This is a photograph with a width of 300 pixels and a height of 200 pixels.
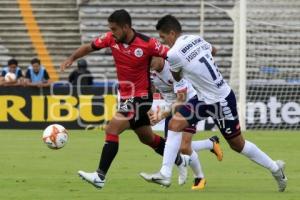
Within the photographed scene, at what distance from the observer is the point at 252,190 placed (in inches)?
387

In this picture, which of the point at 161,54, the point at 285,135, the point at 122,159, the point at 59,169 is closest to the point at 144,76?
the point at 161,54

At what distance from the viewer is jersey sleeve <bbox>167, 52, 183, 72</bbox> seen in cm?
966

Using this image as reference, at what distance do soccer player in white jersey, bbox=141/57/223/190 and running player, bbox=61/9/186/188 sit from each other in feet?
0.75

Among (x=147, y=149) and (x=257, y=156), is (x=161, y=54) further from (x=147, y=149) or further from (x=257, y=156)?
(x=147, y=149)

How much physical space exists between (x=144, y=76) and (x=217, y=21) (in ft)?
61.9

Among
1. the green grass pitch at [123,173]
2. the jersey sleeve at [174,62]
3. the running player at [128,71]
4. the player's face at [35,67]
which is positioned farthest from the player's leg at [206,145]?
the player's face at [35,67]

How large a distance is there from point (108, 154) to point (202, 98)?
1.21 metres

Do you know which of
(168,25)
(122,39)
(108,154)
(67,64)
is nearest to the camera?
(168,25)

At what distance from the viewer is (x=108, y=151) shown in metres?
9.78

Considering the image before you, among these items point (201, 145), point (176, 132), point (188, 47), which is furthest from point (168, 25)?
point (201, 145)

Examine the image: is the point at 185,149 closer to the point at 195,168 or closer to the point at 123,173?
the point at 195,168

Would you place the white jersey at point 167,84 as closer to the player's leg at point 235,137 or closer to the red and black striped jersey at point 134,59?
the red and black striped jersey at point 134,59

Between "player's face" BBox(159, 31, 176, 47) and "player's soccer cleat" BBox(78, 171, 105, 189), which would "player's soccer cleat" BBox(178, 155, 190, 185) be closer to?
"player's soccer cleat" BBox(78, 171, 105, 189)

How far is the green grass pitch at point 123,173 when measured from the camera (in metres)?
9.33
